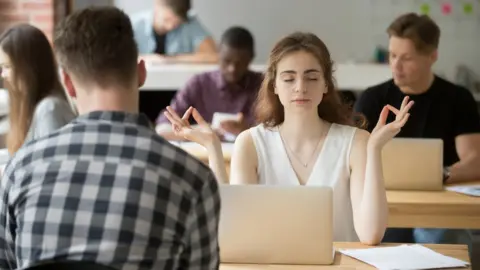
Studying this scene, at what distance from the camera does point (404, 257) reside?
1935 millimetres

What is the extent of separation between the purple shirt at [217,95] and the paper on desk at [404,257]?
2355mm

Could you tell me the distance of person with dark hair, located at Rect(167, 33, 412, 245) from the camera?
2.27 metres

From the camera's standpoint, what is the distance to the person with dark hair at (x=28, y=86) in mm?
2879

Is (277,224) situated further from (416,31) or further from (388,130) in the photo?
(416,31)

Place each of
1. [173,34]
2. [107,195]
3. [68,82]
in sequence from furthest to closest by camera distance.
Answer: [173,34]
[68,82]
[107,195]

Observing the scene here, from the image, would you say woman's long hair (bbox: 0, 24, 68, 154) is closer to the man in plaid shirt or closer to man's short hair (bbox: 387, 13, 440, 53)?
man's short hair (bbox: 387, 13, 440, 53)

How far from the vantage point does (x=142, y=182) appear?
1306mm

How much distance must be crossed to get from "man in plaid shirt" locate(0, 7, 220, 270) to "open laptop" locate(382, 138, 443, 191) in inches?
56.1

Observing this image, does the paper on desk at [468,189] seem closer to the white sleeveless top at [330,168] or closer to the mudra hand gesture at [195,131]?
the white sleeveless top at [330,168]

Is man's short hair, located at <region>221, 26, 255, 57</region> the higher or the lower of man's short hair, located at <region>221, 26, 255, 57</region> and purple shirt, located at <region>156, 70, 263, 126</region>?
the higher

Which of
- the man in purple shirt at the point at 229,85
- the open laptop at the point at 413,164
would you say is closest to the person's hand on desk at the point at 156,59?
the man in purple shirt at the point at 229,85

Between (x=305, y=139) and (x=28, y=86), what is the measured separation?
1128mm

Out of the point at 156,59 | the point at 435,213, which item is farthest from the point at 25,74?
the point at 156,59

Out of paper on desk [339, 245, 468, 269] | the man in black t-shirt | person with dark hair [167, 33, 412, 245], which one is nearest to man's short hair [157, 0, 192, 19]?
the man in black t-shirt
